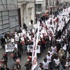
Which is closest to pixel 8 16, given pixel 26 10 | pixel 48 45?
pixel 26 10

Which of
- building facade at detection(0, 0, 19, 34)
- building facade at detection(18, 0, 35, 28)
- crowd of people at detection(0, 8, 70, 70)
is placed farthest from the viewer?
building facade at detection(18, 0, 35, 28)

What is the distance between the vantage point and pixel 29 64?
48.1ft

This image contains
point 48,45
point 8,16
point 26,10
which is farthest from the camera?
point 26,10

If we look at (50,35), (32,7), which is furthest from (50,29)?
(32,7)

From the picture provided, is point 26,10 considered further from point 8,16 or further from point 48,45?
point 48,45

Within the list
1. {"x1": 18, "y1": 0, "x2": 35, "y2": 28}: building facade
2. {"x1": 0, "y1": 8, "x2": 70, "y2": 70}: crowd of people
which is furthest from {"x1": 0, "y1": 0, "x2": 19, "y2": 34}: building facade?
{"x1": 0, "y1": 8, "x2": 70, "y2": 70}: crowd of people

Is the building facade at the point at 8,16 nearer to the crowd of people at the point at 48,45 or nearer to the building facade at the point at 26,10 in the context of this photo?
the building facade at the point at 26,10

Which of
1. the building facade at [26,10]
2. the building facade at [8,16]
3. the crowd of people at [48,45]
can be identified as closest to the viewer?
the crowd of people at [48,45]

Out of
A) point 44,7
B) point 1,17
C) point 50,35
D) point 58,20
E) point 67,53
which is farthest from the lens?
point 44,7

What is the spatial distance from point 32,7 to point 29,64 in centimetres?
2532

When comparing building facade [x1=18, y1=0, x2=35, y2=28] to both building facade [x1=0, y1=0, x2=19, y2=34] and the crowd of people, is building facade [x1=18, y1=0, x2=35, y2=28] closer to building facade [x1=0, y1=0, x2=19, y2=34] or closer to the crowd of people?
building facade [x1=0, y1=0, x2=19, y2=34]

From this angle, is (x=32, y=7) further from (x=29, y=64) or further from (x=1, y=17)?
(x=29, y=64)

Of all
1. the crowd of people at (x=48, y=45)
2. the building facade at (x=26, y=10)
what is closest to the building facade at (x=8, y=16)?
the building facade at (x=26, y=10)

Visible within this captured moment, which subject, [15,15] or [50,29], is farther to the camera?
[15,15]
